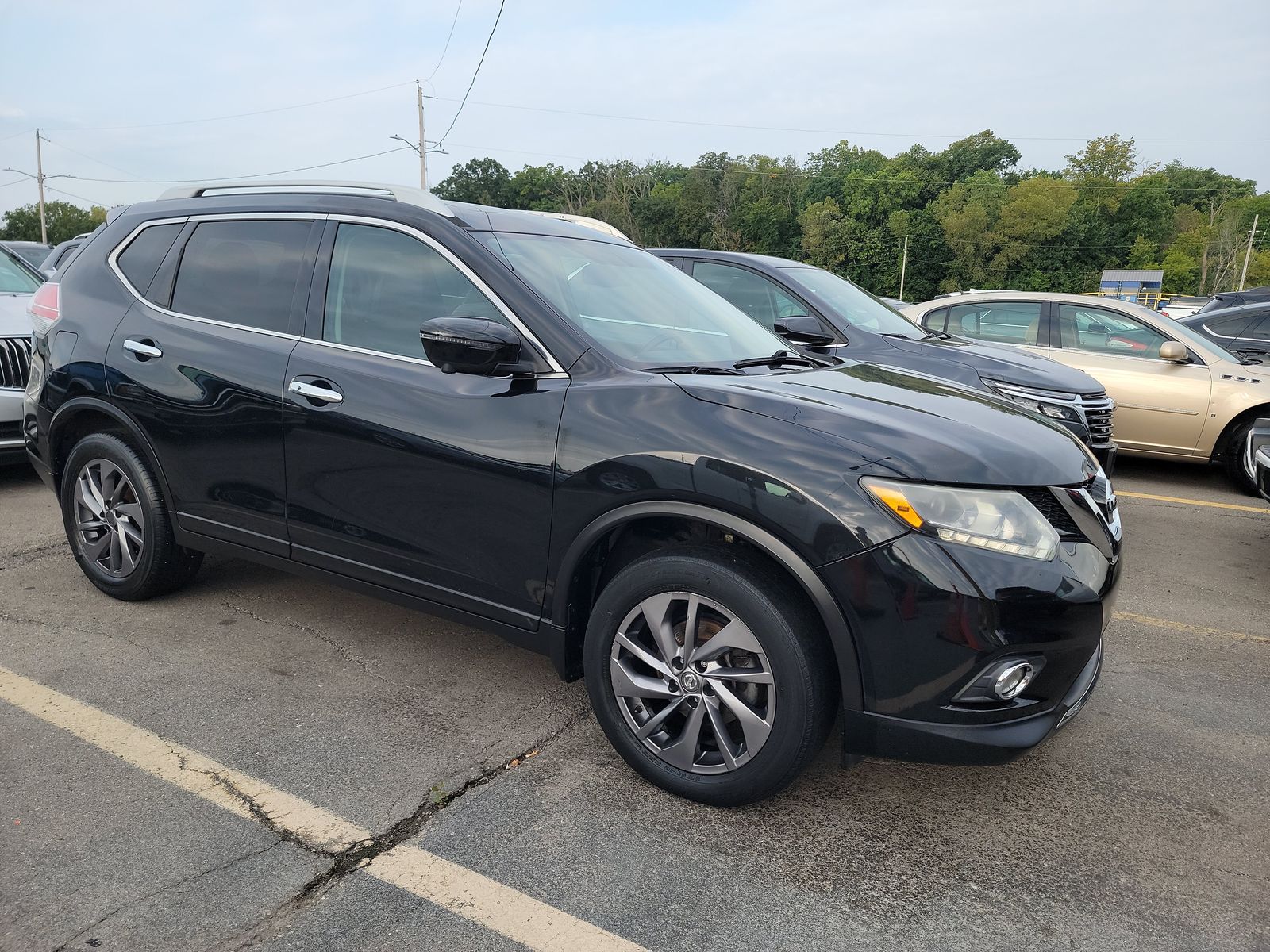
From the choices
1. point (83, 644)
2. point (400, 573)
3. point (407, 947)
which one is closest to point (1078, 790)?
point (407, 947)

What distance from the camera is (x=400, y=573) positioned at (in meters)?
3.26

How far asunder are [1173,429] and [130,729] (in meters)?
7.71

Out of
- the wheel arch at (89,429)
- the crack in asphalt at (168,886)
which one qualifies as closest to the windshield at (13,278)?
the wheel arch at (89,429)

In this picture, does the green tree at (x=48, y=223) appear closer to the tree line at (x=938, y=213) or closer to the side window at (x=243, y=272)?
the tree line at (x=938, y=213)

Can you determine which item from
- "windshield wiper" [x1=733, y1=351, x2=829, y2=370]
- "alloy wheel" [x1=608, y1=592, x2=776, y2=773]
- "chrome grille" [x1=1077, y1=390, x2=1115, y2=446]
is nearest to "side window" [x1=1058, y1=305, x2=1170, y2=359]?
"chrome grille" [x1=1077, y1=390, x2=1115, y2=446]

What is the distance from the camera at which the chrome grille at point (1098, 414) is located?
6.36 m

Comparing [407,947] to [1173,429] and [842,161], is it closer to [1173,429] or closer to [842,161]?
[1173,429]

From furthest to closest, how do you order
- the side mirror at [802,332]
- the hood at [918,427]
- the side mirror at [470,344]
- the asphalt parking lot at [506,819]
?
1. the side mirror at [802,332]
2. the side mirror at [470,344]
3. the hood at [918,427]
4. the asphalt parking lot at [506,819]

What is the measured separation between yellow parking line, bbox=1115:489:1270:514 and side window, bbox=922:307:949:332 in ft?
7.25

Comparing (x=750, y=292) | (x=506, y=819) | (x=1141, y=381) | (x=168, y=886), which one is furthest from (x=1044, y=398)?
(x=168, y=886)

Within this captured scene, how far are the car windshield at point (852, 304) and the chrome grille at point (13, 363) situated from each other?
517 cm

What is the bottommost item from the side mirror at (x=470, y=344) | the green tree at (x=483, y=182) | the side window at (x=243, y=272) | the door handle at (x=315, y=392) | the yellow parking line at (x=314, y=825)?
the yellow parking line at (x=314, y=825)

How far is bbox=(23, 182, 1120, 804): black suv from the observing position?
96.0 inches

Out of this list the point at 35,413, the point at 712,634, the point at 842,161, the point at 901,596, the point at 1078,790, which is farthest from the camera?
the point at 842,161
